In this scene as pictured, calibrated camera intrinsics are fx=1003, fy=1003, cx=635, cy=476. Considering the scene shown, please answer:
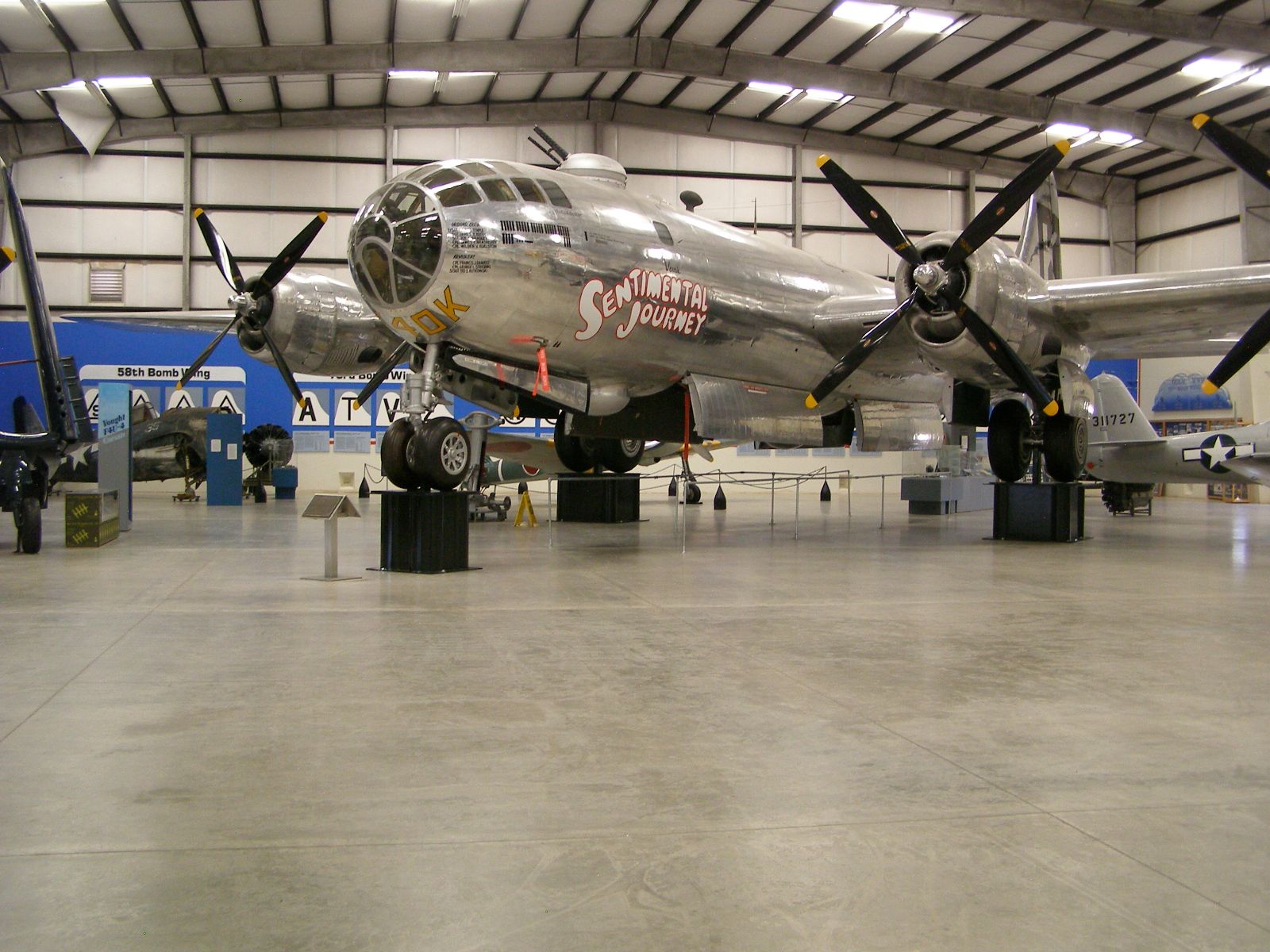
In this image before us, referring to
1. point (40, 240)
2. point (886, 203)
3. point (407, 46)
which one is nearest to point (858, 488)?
point (886, 203)

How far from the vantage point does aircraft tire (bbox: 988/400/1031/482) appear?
16.4m

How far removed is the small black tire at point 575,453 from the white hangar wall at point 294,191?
15.1 meters

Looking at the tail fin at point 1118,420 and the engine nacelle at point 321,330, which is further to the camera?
the tail fin at point 1118,420

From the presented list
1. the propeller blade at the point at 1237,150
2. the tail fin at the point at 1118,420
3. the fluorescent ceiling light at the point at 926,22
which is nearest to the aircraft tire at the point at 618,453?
the tail fin at the point at 1118,420

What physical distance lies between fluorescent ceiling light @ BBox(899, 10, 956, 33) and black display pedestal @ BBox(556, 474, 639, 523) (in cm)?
1478

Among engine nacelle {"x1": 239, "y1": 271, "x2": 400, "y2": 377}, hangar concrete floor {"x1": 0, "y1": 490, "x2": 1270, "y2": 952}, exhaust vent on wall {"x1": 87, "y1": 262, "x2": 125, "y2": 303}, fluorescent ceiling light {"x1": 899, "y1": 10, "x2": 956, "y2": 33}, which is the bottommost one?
hangar concrete floor {"x1": 0, "y1": 490, "x2": 1270, "y2": 952}

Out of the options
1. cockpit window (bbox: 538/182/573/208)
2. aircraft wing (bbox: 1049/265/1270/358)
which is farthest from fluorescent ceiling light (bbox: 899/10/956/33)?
cockpit window (bbox: 538/182/573/208)

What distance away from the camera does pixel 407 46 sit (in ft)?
87.0

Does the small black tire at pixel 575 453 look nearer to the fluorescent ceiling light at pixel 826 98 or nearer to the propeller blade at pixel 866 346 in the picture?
the propeller blade at pixel 866 346

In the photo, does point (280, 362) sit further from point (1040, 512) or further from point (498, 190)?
point (1040, 512)

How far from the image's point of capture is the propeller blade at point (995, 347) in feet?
41.5

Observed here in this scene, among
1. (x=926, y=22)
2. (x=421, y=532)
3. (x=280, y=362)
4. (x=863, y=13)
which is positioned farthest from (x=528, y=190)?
(x=926, y=22)

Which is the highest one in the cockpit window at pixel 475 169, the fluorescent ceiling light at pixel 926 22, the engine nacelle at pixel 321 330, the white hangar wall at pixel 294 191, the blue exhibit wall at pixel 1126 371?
the fluorescent ceiling light at pixel 926 22

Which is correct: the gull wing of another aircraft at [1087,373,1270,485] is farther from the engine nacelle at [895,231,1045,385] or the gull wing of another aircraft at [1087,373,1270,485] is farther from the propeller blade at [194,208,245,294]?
the propeller blade at [194,208,245,294]
